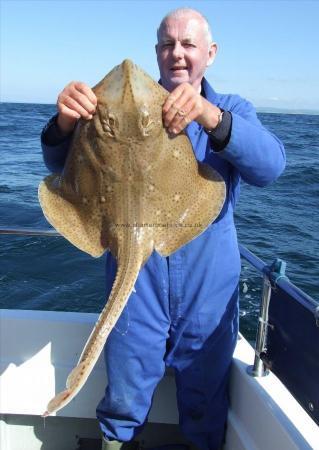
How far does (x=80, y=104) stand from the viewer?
2289 millimetres

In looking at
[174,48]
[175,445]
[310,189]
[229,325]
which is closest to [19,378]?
[175,445]

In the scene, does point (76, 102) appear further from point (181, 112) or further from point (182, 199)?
point (182, 199)

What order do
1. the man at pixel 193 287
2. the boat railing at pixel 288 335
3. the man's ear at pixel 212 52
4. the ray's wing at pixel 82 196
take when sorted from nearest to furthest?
1. the ray's wing at pixel 82 196
2. the man at pixel 193 287
3. the boat railing at pixel 288 335
4. the man's ear at pixel 212 52

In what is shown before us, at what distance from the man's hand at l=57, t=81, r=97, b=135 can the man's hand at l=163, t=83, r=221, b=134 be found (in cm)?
36

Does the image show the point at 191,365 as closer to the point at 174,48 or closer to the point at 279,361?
the point at 279,361

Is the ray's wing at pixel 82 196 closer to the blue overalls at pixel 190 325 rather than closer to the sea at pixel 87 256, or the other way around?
the blue overalls at pixel 190 325

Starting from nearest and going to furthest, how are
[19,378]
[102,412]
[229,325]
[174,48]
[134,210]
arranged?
[134,210], [174,48], [229,325], [102,412], [19,378]

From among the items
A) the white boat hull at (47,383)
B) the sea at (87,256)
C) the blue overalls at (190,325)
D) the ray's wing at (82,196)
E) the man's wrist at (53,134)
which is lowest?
the sea at (87,256)

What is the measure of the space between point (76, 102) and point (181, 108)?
506 millimetres

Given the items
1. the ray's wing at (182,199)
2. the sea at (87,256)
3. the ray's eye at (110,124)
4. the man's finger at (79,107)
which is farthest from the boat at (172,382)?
the sea at (87,256)

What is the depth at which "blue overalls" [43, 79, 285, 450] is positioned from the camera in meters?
2.94

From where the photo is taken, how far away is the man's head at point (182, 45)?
274cm

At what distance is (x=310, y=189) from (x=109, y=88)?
18.0 m

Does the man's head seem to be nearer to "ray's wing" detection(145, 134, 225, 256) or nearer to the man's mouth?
the man's mouth
